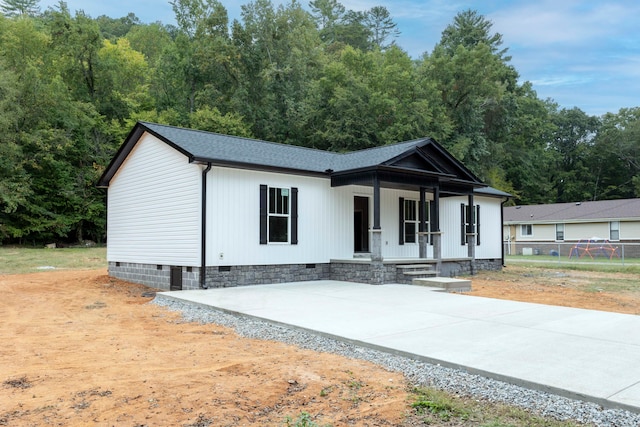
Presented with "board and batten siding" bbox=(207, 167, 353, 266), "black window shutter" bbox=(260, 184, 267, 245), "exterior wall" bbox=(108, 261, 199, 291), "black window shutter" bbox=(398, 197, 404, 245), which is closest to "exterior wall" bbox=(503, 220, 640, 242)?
Result: "black window shutter" bbox=(398, 197, 404, 245)

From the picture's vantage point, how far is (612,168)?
151ft

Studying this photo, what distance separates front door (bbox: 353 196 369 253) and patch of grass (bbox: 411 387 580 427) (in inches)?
432

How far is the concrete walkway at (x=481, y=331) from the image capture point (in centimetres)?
408

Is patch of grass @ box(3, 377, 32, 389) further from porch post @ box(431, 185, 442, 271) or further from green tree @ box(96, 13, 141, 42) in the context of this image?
green tree @ box(96, 13, 141, 42)

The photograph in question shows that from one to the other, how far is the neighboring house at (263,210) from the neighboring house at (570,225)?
18.1 meters

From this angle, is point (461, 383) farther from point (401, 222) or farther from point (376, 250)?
point (401, 222)

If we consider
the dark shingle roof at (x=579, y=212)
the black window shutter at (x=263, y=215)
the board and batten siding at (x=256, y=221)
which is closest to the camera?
the board and batten siding at (x=256, y=221)

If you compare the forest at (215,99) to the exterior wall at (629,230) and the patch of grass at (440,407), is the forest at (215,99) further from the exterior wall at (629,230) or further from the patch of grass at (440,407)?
the patch of grass at (440,407)

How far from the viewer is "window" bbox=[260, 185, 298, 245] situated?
11.6 metres

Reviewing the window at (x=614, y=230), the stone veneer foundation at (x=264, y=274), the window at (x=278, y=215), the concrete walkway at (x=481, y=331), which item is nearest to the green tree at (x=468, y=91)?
the window at (x=614, y=230)

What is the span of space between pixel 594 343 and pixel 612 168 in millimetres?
48732

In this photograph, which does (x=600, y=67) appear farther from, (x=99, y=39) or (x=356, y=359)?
(x=99, y=39)

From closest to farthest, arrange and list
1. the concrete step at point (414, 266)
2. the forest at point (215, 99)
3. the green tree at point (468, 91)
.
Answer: the concrete step at point (414, 266) < the forest at point (215, 99) < the green tree at point (468, 91)

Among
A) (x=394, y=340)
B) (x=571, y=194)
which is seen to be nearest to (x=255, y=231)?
(x=394, y=340)
